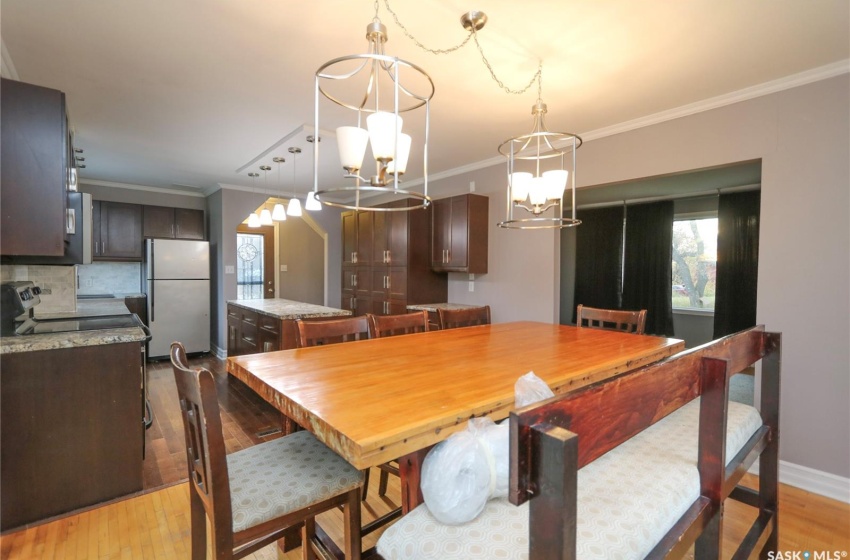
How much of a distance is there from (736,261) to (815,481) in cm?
308

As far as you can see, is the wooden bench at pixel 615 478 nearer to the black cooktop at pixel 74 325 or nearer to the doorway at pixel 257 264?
the black cooktop at pixel 74 325

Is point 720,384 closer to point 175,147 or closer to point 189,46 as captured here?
point 189,46

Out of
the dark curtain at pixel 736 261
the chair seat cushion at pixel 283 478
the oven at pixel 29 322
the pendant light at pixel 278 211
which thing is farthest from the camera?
the dark curtain at pixel 736 261

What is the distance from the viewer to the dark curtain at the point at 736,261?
4.36m

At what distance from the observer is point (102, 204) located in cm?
484

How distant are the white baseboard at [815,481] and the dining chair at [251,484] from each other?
8.42ft

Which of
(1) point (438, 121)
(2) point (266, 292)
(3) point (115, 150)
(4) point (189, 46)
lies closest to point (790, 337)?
(1) point (438, 121)

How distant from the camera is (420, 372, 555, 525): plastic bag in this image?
0.87 metres

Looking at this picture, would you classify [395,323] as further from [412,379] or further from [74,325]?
[74,325]

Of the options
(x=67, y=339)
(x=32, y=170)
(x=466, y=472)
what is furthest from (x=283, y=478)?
(x=32, y=170)

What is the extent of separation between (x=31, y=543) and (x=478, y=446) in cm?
214

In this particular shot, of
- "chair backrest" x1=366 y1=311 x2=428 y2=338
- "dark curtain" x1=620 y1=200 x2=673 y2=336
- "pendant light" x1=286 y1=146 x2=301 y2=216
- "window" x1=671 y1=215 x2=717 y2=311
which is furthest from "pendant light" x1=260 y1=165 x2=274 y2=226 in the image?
"window" x1=671 y1=215 x2=717 y2=311

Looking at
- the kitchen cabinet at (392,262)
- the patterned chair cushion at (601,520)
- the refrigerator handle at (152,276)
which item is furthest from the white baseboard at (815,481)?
the refrigerator handle at (152,276)

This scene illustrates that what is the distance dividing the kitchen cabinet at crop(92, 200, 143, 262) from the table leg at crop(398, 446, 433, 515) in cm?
549
